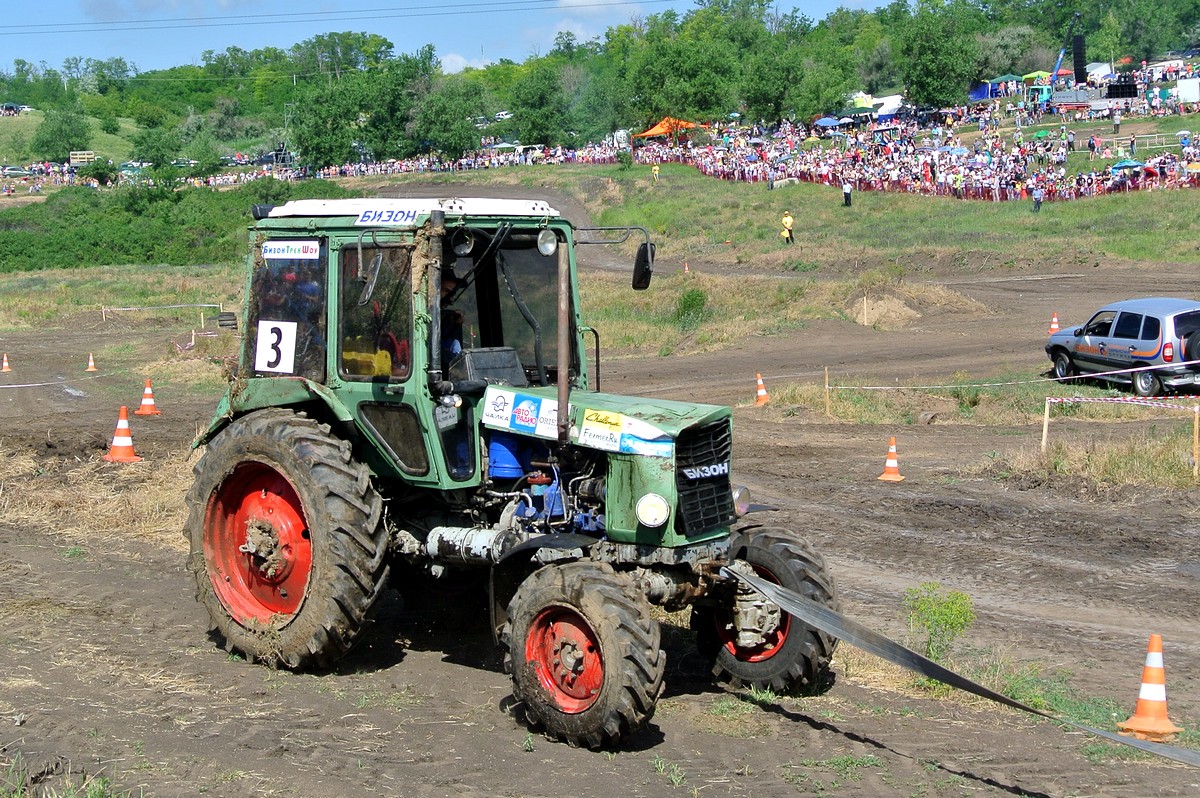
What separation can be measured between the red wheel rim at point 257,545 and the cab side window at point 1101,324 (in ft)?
59.9

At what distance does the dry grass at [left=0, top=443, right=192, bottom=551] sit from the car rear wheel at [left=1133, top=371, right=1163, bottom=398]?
613 inches

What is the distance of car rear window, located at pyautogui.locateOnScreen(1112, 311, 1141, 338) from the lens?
22.2 m

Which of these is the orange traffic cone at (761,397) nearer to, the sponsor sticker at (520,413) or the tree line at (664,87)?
the sponsor sticker at (520,413)

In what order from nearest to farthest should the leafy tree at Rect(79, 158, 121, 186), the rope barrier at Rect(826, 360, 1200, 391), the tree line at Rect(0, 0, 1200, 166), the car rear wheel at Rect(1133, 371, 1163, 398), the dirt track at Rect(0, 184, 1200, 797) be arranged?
the dirt track at Rect(0, 184, 1200, 797)
the rope barrier at Rect(826, 360, 1200, 391)
the car rear wheel at Rect(1133, 371, 1163, 398)
the tree line at Rect(0, 0, 1200, 166)
the leafy tree at Rect(79, 158, 121, 186)

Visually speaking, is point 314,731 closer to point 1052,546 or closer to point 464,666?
point 464,666

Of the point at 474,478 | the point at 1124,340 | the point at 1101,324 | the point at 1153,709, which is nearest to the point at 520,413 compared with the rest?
the point at 474,478

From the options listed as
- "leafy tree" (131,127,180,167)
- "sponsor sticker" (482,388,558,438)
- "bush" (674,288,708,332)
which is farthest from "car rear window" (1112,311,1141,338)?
"leafy tree" (131,127,180,167)

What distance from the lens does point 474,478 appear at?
8.15 m

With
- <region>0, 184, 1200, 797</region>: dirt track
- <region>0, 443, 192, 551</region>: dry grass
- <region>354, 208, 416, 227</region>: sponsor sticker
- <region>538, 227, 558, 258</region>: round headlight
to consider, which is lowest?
<region>0, 184, 1200, 797</region>: dirt track

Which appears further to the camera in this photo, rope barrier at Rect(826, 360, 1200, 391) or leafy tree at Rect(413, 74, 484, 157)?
leafy tree at Rect(413, 74, 484, 157)

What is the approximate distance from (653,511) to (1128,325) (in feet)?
58.0

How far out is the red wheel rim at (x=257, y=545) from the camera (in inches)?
338

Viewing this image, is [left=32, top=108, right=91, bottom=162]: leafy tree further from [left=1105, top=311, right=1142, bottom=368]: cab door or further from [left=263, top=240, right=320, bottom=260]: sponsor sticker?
[left=263, top=240, right=320, bottom=260]: sponsor sticker

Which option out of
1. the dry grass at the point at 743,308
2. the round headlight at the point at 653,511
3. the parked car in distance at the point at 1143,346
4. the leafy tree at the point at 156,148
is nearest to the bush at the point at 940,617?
the round headlight at the point at 653,511
